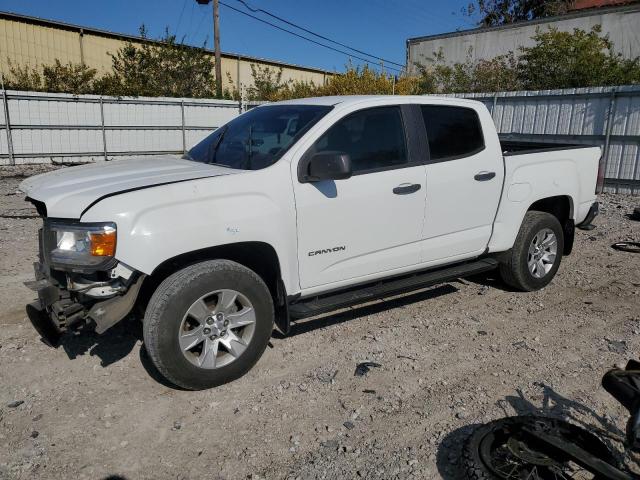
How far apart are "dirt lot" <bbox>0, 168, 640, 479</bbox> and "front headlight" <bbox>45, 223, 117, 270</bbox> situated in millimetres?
928

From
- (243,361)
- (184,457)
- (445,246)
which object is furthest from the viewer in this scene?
(445,246)

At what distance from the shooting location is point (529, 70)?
1794cm

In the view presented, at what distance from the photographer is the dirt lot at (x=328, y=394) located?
2801 millimetres

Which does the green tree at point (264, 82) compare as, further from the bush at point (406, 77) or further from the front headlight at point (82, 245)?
the front headlight at point (82, 245)

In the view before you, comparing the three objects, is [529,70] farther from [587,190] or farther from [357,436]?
[357,436]

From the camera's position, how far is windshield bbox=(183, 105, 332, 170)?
3.82 m

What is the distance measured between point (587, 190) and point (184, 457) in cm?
478

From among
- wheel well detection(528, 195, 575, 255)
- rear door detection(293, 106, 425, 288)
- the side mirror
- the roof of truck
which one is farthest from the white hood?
wheel well detection(528, 195, 575, 255)

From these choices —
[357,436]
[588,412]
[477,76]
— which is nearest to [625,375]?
[588,412]

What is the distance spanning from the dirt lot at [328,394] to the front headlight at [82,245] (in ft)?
3.04

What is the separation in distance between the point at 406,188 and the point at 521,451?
2143 mm

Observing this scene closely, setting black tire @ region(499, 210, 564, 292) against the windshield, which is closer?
the windshield

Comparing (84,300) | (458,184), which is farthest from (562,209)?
(84,300)

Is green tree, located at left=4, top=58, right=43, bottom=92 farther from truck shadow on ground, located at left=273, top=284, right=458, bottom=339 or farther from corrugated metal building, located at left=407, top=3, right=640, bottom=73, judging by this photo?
truck shadow on ground, located at left=273, top=284, right=458, bottom=339
